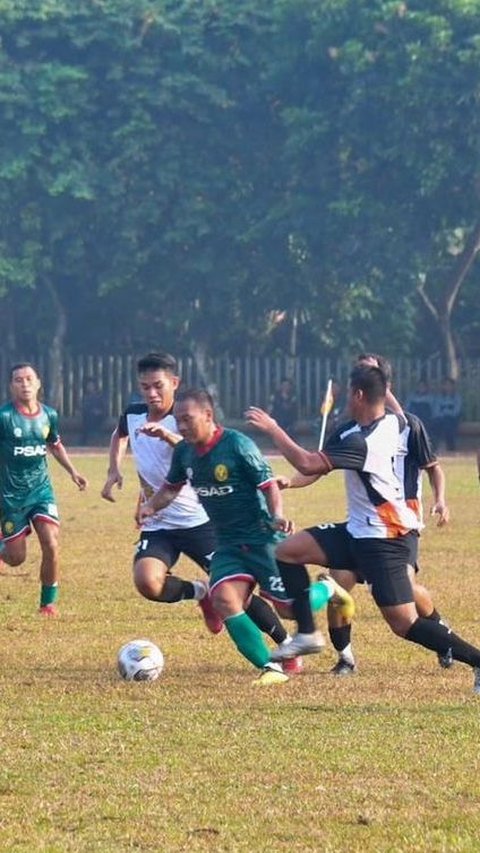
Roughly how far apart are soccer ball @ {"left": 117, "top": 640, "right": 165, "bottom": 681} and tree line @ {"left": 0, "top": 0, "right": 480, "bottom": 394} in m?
35.8

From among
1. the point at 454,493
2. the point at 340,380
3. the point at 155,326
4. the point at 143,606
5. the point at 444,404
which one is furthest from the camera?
the point at 155,326

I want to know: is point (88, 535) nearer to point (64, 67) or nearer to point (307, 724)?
point (307, 724)

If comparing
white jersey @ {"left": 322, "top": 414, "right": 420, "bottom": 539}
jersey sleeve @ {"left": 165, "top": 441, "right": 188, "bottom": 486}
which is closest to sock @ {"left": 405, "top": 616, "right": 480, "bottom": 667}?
white jersey @ {"left": 322, "top": 414, "right": 420, "bottom": 539}

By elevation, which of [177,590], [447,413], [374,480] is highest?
[374,480]

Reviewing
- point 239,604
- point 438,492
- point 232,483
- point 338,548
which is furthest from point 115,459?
point 338,548

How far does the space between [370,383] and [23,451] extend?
17.1 ft

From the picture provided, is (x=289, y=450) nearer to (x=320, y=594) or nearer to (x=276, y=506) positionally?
(x=276, y=506)

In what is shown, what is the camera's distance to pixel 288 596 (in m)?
11.0

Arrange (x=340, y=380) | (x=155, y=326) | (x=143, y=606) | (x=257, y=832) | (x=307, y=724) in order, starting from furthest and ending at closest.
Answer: (x=155, y=326) < (x=340, y=380) < (x=143, y=606) < (x=307, y=724) < (x=257, y=832)

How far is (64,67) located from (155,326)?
292 inches

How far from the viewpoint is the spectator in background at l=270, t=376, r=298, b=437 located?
46.9m

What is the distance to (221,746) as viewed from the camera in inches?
336

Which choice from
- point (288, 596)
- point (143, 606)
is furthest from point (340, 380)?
point (288, 596)

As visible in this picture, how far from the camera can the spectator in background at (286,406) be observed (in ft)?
154
